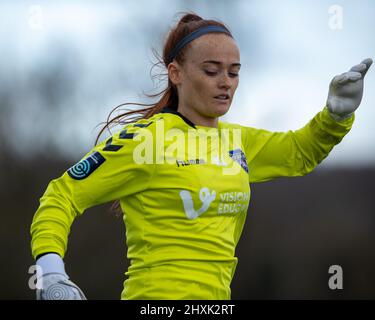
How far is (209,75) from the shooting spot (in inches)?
183

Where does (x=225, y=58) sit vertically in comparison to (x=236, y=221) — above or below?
above

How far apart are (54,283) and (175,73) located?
1.47 metres

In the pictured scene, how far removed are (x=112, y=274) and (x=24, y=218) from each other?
1847mm

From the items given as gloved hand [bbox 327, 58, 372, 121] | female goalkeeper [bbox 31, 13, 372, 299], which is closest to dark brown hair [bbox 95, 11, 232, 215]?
female goalkeeper [bbox 31, 13, 372, 299]

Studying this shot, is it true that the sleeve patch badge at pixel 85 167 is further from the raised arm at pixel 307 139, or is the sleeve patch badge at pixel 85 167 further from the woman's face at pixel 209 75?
the raised arm at pixel 307 139

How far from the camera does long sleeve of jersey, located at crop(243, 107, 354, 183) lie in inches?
197

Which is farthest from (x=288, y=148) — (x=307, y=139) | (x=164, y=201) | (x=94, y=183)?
(x=94, y=183)

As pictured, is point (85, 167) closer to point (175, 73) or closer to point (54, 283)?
point (54, 283)

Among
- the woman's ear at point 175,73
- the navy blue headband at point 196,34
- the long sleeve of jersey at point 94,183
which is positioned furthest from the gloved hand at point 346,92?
the long sleeve of jersey at point 94,183

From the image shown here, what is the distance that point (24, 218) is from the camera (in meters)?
15.1

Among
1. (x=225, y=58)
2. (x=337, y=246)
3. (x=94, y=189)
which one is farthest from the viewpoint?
(x=337, y=246)
